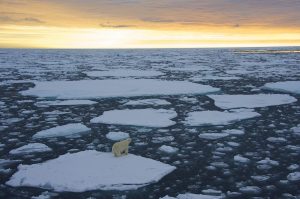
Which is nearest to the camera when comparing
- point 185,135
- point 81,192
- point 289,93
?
point 81,192

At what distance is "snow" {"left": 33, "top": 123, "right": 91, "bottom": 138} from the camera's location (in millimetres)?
4836

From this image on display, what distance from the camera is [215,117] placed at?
232 inches

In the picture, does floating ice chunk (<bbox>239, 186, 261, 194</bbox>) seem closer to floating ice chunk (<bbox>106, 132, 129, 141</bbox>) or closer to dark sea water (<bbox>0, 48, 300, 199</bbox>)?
dark sea water (<bbox>0, 48, 300, 199</bbox>)

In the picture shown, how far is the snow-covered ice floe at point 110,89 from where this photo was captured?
27.5ft

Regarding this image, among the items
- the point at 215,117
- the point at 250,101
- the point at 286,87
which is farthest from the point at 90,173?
the point at 286,87

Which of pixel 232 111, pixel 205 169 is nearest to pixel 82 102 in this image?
pixel 232 111

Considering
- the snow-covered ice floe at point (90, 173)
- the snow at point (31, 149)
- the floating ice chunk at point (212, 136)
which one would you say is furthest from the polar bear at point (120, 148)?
the floating ice chunk at point (212, 136)

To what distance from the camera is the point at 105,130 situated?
5184 millimetres

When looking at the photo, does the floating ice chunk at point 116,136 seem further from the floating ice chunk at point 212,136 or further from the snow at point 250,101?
the snow at point 250,101

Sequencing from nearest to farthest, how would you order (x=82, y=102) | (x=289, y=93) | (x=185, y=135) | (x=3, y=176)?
(x=3, y=176) → (x=185, y=135) → (x=82, y=102) → (x=289, y=93)

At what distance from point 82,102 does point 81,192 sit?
4.58 metres

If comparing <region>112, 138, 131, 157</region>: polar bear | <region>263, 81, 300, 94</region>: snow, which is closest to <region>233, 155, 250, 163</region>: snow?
<region>112, 138, 131, 157</region>: polar bear

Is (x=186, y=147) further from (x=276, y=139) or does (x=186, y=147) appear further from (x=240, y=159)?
(x=276, y=139)

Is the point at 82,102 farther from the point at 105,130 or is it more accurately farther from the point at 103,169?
the point at 103,169
